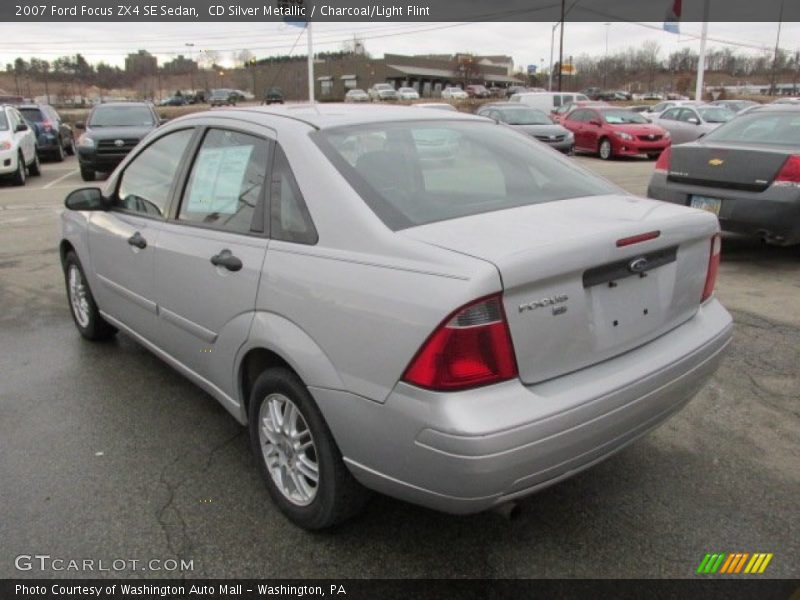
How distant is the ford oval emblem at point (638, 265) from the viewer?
2420 mm

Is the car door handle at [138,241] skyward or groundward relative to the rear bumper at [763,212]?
skyward

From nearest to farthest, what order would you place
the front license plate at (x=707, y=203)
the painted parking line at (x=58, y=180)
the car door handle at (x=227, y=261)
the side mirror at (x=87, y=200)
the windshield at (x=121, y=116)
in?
the car door handle at (x=227, y=261) < the side mirror at (x=87, y=200) < the front license plate at (x=707, y=203) < the painted parking line at (x=58, y=180) < the windshield at (x=121, y=116)

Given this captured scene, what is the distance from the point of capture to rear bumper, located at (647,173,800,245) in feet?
19.9

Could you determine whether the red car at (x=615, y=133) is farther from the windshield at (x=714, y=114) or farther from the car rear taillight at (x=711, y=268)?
the car rear taillight at (x=711, y=268)

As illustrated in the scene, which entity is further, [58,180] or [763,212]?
[58,180]

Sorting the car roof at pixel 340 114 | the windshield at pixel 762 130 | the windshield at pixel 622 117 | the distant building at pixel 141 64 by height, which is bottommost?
the windshield at pixel 622 117

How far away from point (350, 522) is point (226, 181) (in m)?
1.64

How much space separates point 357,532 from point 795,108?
662 centimetres

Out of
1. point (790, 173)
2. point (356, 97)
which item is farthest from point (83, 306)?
point (356, 97)

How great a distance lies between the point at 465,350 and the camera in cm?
209

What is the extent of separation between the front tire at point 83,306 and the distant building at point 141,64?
320ft

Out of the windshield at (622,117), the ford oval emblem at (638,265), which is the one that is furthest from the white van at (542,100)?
the ford oval emblem at (638,265)

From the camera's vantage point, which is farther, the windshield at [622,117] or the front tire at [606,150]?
the windshield at [622,117]

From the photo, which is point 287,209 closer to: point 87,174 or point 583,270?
point 583,270
